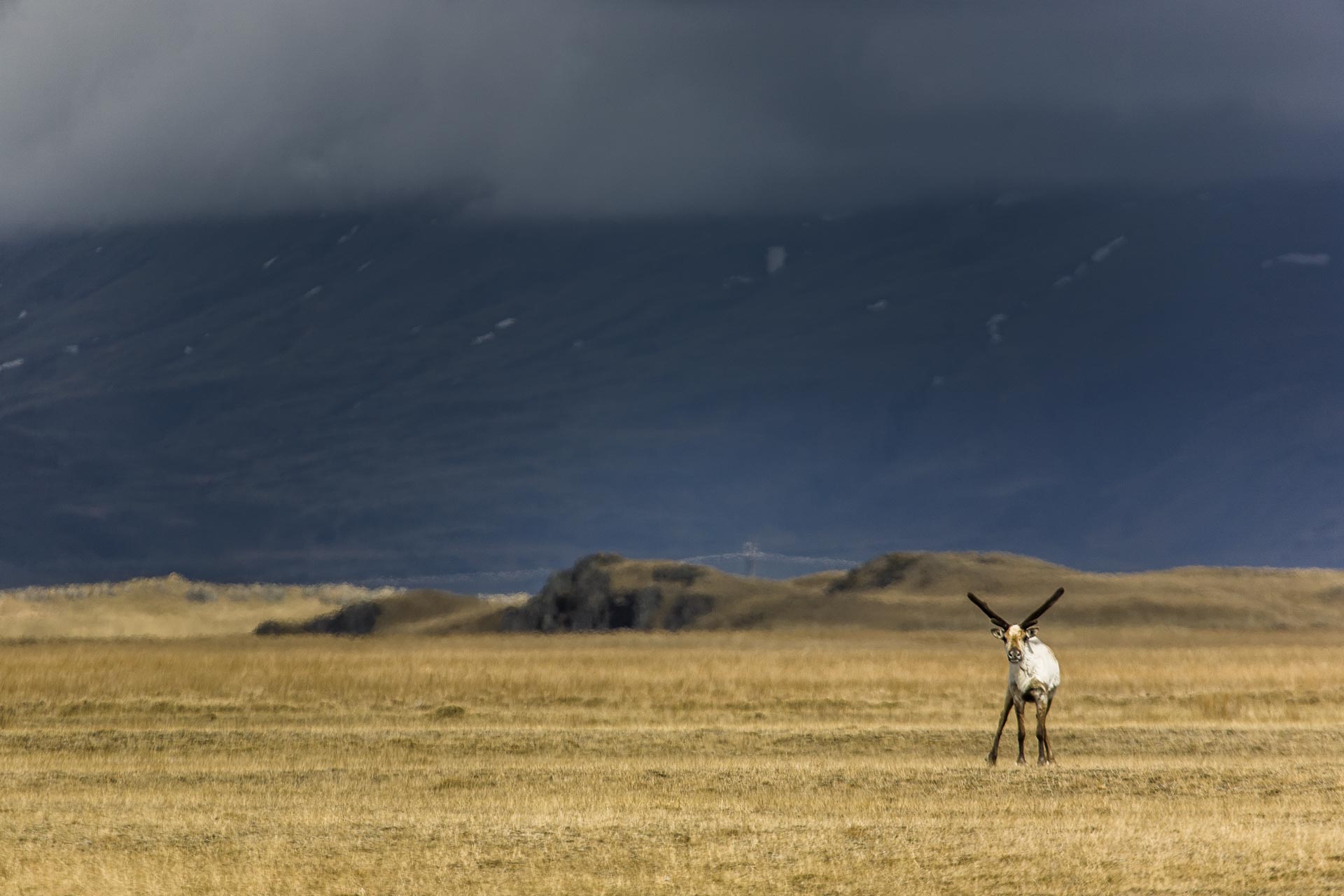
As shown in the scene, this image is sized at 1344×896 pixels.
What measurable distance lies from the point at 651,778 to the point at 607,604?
77.3m

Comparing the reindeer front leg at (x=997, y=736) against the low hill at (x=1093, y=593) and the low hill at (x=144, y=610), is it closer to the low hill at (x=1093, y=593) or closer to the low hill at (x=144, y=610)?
the low hill at (x=144, y=610)

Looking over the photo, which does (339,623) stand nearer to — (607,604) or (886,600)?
(607,604)

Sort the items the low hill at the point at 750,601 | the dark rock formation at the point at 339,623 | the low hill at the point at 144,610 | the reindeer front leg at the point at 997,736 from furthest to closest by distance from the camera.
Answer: the low hill at the point at 750,601 < the dark rock formation at the point at 339,623 < the low hill at the point at 144,610 < the reindeer front leg at the point at 997,736

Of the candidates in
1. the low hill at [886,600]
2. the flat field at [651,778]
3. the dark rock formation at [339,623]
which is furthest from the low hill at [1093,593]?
the flat field at [651,778]

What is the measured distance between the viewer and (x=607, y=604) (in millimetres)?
104000

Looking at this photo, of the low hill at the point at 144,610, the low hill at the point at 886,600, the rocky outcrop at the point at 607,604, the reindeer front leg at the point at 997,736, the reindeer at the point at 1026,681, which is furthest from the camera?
the rocky outcrop at the point at 607,604

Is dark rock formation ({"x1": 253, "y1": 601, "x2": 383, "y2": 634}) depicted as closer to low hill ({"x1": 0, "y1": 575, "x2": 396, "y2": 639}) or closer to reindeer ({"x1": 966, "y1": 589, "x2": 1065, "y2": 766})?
low hill ({"x1": 0, "y1": 575, "x2": 396, "y2": 639})

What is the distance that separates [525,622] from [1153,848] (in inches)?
3298

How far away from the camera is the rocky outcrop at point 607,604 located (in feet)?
324

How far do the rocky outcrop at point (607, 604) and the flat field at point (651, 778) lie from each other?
43120 millimetres

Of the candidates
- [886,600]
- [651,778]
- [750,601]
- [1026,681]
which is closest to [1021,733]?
[1026,681]

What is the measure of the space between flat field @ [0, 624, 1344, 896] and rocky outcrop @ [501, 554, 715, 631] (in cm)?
4312

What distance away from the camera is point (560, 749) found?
3181cm

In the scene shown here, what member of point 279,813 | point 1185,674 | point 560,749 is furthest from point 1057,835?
point 1185,674
